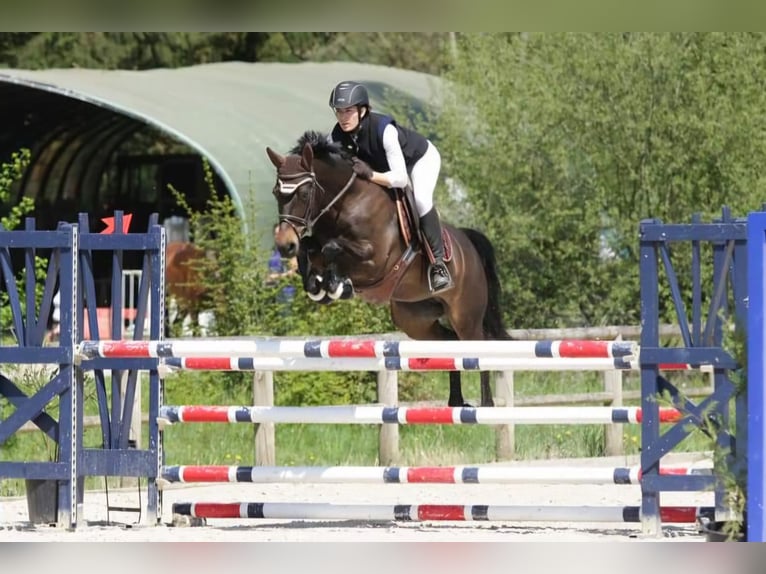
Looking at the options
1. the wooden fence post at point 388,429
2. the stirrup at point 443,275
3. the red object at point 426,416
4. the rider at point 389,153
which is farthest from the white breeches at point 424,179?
the wooden fence post at point 388,429

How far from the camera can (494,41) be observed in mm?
14148

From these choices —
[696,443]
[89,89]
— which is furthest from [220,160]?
[696,443]

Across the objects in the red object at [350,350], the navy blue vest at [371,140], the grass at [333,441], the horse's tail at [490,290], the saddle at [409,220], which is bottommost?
the grass at [333,441]

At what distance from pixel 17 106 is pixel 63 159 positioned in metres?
1.10

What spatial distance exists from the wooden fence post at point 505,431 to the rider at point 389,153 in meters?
1.95

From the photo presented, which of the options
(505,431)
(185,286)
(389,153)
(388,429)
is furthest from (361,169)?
(185,286)

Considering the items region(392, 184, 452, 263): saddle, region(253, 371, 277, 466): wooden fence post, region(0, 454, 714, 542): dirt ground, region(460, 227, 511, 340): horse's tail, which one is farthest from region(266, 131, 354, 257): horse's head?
region(253, 371, 277, 466): wooden fence post

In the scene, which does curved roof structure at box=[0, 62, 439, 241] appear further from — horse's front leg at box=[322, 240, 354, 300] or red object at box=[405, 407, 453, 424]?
red object at box=[405, 407, 453, 424]

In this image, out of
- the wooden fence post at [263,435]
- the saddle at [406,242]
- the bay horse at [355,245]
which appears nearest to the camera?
the bay horse at [355,245]

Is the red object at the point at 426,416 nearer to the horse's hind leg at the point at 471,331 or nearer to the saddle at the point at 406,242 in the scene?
the saddle at the point at 406,242

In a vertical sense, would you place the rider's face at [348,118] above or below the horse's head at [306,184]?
above

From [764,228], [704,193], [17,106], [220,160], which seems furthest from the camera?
[17,106]

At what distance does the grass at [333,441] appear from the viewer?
8.08m

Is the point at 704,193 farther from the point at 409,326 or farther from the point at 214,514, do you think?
the point at 214,514
